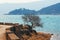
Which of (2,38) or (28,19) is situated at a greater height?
(2,38)

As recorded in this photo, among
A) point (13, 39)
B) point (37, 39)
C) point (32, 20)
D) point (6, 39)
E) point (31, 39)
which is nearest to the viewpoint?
point (13, 39)

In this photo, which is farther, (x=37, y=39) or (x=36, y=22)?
(x=36, y=22)

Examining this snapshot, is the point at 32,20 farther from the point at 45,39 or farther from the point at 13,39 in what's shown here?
the point at 13,39

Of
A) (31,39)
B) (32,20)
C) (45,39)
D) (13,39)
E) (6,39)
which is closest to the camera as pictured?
Answer: (13,39)

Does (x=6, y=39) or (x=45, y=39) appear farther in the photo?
(x=45, y=39)

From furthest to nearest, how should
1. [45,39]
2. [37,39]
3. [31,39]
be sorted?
[45,39] → [37,39] → [31,39]

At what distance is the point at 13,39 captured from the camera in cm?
941

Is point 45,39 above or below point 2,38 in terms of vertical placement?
below

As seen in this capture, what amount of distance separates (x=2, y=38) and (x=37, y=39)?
22.8 meters

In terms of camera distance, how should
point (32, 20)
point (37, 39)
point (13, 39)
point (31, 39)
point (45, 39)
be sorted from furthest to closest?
point (32, 20), point (45, 39), point (37, 39), point (31, 39), point (13, 39)

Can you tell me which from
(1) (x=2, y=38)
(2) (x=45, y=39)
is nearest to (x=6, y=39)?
(1) (x=2, y=38)

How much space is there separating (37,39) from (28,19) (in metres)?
16.9

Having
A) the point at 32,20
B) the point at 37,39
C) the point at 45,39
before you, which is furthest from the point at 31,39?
the point at 32,20

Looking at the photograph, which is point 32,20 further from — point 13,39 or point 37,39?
point 13,39
